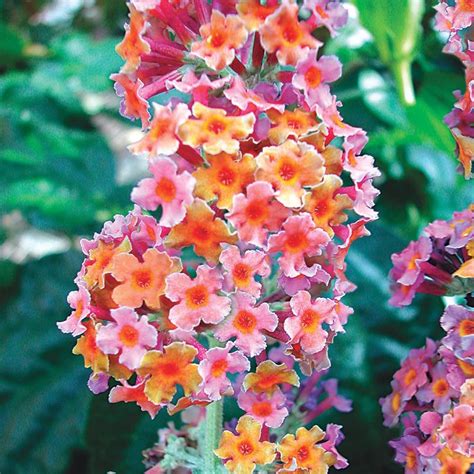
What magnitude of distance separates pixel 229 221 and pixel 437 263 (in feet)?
0.66

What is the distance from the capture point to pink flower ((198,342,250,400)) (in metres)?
0.44

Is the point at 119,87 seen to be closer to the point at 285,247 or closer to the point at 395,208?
the point at 285,247

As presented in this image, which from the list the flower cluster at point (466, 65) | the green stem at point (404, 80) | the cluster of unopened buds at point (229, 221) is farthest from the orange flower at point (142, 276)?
the green stem at point (404, 80)

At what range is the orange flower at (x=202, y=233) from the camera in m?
0.43

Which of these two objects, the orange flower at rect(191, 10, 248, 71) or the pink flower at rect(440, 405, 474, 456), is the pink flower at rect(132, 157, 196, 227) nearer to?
the orange flower at rect(191, 10, 248, 71)

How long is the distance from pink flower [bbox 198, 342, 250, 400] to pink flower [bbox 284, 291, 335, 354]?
0.11ft

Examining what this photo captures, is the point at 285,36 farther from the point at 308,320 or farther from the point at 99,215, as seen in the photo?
the point at 99,215

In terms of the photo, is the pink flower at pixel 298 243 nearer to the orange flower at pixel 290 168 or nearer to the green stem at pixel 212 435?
the orange flower at pixel 290 168

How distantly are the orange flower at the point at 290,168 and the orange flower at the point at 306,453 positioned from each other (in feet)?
0.52

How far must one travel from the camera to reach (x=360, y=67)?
1047 millimetres

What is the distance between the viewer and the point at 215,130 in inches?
17.1

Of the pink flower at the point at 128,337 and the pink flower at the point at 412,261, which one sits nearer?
the pink flower at the point at 128,337

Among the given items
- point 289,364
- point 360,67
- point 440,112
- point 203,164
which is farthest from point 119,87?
point 360,67

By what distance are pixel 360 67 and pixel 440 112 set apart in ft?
0.73
